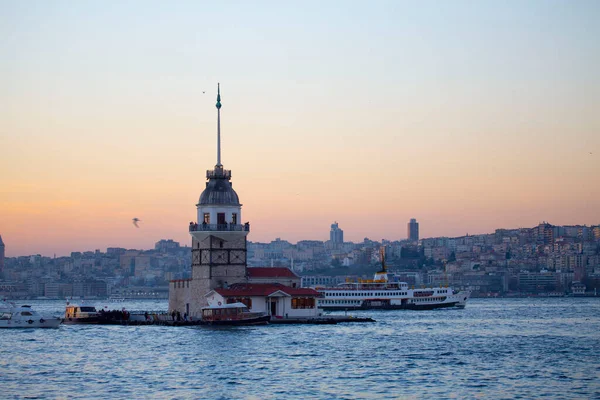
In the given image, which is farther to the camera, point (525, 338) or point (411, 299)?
point (411, 299)

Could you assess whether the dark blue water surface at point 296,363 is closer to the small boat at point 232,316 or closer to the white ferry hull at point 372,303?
the small boat at point 232,316

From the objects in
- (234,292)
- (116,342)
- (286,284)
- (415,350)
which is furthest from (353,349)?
(286,284)

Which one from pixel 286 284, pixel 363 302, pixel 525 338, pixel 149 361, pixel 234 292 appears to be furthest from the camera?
pixel 363 302

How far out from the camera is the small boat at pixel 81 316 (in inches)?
2653

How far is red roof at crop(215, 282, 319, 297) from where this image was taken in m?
60.6

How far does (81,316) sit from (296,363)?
31.7m

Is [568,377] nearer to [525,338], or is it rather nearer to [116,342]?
[525,338]

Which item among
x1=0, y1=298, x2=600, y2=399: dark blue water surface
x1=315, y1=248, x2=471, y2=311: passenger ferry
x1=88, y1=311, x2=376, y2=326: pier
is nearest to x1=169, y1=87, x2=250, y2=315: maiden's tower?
x1=88, y1=311, x2=376, y2=326: pier

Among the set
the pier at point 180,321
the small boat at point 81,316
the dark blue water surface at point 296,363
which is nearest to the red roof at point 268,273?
the pier at point 180,321

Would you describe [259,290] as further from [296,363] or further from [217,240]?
[296,363]

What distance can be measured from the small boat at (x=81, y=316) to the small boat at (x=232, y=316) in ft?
37.0

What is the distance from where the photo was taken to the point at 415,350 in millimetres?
46219

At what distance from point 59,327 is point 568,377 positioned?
36792 millimetres

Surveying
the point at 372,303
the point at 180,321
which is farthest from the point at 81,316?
the point at 372,303
